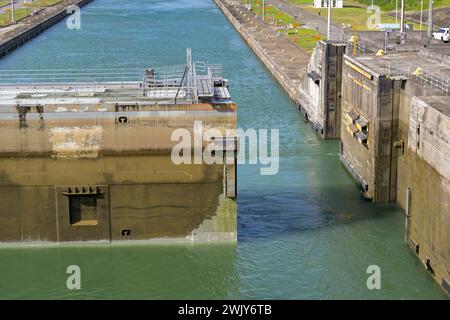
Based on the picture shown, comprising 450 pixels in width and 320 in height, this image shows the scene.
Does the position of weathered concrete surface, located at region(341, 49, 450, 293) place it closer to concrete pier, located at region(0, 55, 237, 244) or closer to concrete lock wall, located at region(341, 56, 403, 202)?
concrete lock wall, located at region(341, 56, 403, 202)

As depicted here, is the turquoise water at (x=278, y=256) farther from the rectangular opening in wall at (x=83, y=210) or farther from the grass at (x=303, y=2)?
the grass at (x=303, y=2)

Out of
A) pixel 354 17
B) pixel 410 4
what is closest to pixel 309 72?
pixel 354 17

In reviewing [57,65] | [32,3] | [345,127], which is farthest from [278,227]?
[32,3]

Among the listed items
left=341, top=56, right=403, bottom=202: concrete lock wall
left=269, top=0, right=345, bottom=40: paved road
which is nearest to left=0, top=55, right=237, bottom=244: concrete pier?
left=341, top=56, right=403, bottom=202: concrete lock wall

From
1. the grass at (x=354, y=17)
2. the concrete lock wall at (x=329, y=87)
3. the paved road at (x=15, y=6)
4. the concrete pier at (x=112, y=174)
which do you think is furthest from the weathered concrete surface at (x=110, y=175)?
the paved road at (x=15, y=6)

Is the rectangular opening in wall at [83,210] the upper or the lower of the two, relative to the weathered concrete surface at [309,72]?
lower

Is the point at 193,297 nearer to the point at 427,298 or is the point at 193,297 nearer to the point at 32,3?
the point at 427,298
